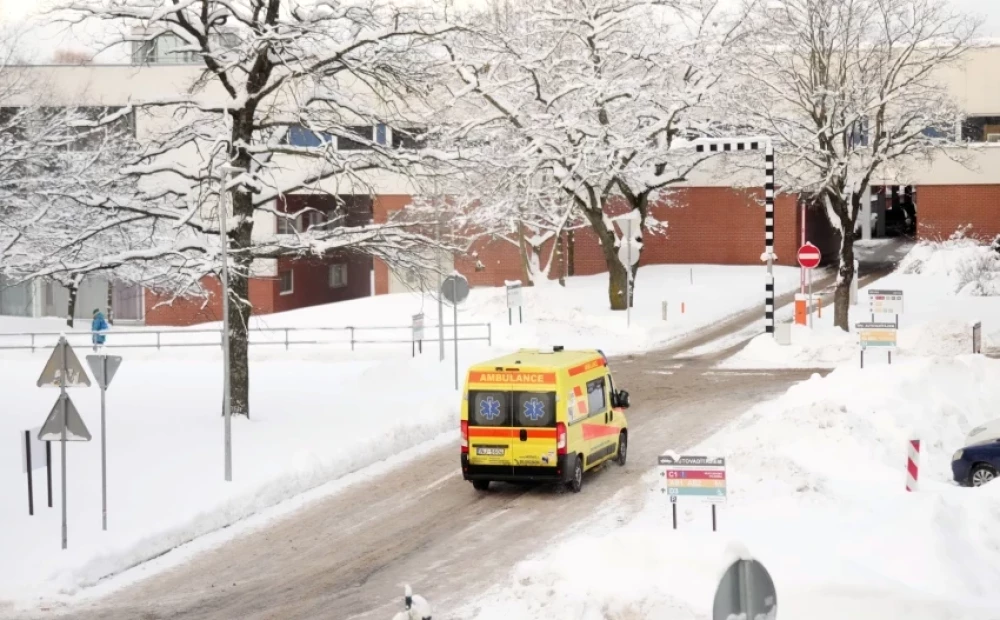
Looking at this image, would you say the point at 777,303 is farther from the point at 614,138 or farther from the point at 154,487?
the point at 154,487

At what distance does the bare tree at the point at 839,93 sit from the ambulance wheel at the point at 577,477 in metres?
19.3

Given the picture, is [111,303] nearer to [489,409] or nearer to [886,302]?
[886,302]

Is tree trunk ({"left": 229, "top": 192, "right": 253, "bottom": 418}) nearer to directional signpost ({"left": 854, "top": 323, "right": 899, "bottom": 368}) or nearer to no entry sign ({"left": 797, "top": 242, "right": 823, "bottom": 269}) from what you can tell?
directional signpost ({"left": 854, "top": 323, "right": 899, "bottom": 368})

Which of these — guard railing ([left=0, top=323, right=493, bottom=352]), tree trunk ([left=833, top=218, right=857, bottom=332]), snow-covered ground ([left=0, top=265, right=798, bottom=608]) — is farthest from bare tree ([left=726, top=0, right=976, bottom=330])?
guard railing ([left=0, top=323, right=493, bottom=352])

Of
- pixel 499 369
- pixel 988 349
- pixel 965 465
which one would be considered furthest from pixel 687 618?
pixel 988 349

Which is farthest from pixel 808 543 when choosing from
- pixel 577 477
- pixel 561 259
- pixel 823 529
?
pixel 561 259

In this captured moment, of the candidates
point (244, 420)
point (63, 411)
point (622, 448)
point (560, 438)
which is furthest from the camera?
point (244, 420)

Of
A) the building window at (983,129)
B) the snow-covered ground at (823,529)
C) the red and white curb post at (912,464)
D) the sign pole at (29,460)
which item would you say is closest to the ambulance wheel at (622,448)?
the snow-covered ground at (823,529)

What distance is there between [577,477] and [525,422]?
1.24 m

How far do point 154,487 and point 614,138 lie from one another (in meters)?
24.3

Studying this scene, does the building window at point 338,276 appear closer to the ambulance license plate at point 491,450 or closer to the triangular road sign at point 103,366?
the ambulance license plate at point 491,450

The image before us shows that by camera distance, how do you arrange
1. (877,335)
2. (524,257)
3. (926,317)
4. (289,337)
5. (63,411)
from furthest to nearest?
(524,257), (289,337), (926,317), (877,335), (63,411)

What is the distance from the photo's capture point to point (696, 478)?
15406 millimetres

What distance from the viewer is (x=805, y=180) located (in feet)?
133
